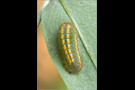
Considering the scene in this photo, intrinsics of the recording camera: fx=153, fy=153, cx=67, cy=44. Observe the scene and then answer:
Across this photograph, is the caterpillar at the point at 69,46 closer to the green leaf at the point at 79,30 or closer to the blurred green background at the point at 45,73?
the green leaf at the point at 79,30

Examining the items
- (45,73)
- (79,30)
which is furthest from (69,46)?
(45,73)

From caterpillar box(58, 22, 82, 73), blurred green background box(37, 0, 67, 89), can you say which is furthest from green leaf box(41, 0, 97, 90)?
blurred green background box(37, 0, 67, 89)

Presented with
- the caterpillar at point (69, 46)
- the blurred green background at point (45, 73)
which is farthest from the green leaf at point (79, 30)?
the blurred green background at point (45, 73)

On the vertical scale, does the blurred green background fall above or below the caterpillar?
below

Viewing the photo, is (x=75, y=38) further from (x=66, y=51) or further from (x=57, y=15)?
(x=57, y=15)

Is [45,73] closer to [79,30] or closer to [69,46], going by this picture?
[69,46]

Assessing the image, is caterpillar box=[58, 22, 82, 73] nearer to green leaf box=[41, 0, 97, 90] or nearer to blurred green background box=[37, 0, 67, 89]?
green leaf box=[41, 0, 97, 90]
